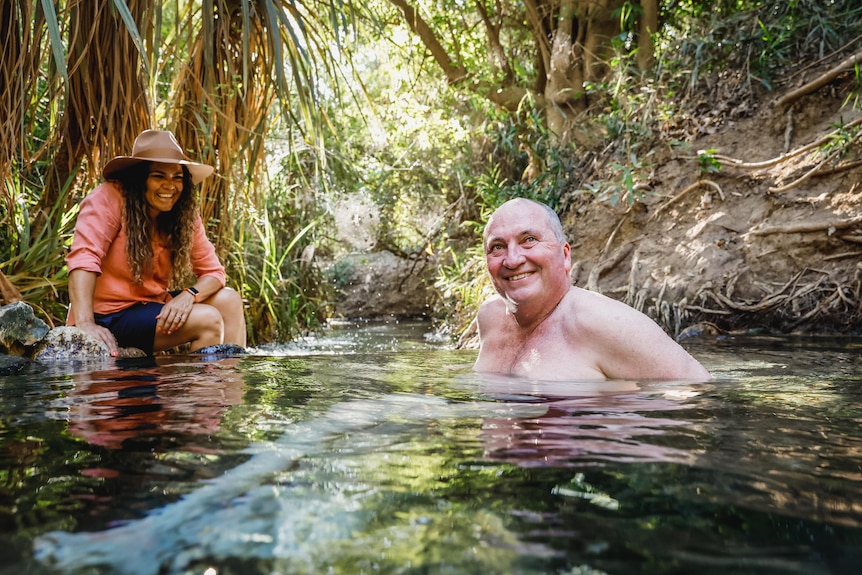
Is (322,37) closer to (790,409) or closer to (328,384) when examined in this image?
(328,384)

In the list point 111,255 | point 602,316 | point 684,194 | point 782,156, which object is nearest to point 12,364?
point 111,255

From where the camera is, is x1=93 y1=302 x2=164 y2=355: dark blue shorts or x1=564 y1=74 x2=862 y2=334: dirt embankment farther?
x1=564 y1=74 x2=862 y2=334: dirt embankment

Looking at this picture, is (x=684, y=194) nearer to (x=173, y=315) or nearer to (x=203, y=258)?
(x=203, y=258)

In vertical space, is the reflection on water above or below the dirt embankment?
below

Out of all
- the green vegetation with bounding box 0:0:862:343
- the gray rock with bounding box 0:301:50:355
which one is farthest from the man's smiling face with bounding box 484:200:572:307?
the gray rock with bounding box 0:301:50:355

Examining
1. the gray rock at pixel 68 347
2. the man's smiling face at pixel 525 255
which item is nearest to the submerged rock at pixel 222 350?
the gray rock at pixel 68 347

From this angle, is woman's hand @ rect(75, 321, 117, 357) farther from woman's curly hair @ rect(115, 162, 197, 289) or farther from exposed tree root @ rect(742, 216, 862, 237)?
exposed tree root @ rect(742, 216, 862, 237)

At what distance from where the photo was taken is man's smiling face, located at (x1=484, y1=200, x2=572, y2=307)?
9.25 ft

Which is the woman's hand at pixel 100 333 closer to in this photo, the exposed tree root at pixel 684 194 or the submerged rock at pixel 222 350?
the submerged rock at pixel 222 350

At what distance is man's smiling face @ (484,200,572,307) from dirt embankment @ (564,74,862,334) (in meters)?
3.41

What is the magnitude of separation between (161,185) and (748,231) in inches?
193

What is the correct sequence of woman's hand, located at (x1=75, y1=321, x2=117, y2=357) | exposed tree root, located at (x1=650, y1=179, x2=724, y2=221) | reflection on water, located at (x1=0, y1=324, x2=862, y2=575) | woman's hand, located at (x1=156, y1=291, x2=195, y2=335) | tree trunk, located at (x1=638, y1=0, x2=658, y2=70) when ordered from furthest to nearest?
1. tree trunk, located at (x1=638, y1=0, x2=658, y2=70)
2. exposed tree root, located at (x1=650, y1=179, x2=724, y2=221)
3. woman's hand, located at (x1=156, y1=291, x2=195, y2=335)
4. woman's hand, located at (x1=75, y1=321, x2=117, y2=357)
5. reflection on water, located at (x1=0, y1=324, x2=862, y2=575)

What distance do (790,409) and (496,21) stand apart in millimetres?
7702

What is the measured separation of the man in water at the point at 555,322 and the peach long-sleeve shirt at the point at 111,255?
2024 mm
